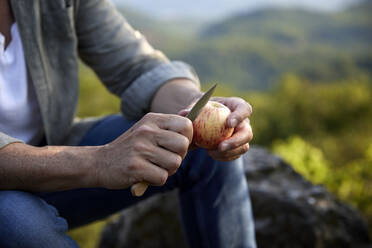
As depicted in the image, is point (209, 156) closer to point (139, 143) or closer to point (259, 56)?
point (139, 143)

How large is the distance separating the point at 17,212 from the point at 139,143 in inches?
14.9

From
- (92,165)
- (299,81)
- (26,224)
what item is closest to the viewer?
(26,224)

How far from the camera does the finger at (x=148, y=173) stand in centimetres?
112

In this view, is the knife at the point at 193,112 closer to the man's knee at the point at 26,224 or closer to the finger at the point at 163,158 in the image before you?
the finger at the point at 163,158

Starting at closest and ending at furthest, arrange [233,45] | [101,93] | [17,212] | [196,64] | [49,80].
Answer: [17,212]
[49,80]
[101,93]
[196,64]
[233,45]

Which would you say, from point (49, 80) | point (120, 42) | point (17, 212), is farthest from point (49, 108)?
point (17, 212)

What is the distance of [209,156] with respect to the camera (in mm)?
1584

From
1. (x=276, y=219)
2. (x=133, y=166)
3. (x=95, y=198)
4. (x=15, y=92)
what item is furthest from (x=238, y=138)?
(x=276, y=219)

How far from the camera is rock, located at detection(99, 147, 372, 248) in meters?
2.44

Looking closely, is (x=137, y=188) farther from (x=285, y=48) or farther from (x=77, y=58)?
(x=285, y=48)

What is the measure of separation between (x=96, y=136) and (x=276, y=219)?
1355 mm

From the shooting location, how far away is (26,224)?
3.44 feet

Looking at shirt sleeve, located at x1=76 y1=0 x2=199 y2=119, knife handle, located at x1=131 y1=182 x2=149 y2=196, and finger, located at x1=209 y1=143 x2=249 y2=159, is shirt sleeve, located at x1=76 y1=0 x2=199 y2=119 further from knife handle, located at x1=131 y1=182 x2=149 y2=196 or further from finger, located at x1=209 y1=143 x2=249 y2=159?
knife handle, located at x1=131 y1=182 x2=149 y2=196

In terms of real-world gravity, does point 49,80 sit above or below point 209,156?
above
